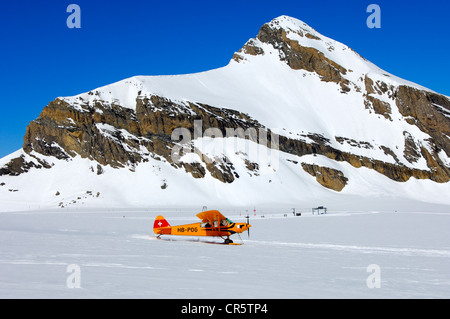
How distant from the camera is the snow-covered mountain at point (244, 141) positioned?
83438 millimetres

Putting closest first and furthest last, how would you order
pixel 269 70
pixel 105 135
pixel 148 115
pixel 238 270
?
pixel 238 270 → pixel 105 135 → pixel 148 115 → pixel 269 70

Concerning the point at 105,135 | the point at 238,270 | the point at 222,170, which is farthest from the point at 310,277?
the point at 105,135

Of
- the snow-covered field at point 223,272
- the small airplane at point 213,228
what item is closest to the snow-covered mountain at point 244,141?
the small airplane at point 213,228

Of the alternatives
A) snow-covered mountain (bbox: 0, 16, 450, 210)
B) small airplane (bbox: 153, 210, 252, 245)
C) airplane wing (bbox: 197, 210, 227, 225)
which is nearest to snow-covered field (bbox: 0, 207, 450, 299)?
small airplane (bbox: 153, 210, 252, 245)

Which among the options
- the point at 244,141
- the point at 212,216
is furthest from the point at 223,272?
the point at 244,141

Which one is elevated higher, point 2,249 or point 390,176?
point 390,176

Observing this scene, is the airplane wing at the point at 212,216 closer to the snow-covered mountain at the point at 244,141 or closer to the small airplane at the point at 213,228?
the small airplane at the point at 213,228

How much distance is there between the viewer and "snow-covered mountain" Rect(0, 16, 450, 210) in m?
83.4

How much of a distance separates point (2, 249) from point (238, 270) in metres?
10.5

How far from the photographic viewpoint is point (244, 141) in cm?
10088

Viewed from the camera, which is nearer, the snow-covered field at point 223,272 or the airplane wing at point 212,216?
the snow-covered field at point 223,272

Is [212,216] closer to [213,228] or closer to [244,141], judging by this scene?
[213,228]
